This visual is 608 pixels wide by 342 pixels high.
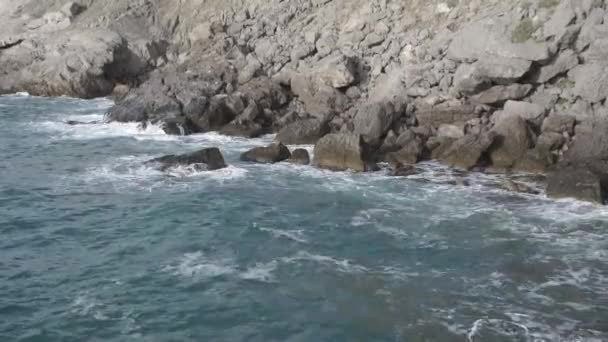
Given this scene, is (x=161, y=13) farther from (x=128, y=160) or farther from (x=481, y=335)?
(x=481, y=335)

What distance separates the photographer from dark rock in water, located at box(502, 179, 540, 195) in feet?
69.0

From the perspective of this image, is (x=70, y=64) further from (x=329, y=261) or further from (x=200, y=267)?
(x=329, y=261)

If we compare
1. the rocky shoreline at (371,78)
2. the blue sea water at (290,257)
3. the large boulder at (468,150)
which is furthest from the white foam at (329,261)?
the large boulder at (468,150)

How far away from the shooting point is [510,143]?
23.8 m

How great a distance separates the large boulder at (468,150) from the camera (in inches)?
926

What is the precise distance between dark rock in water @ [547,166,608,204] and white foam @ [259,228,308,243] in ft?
25.5

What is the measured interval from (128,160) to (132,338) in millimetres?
14365

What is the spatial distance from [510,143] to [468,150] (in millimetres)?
1441

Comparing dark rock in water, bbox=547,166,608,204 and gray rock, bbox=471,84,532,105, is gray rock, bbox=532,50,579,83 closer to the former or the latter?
gray rock, bbox=471,84,532,105

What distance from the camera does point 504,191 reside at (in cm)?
2114

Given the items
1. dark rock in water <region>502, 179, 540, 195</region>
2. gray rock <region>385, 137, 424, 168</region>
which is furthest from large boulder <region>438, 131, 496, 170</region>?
dark rock in water <region>502, 179, 540, 195</region>

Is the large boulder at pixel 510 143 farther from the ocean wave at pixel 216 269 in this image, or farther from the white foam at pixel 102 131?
the white foam at pixel 102 131

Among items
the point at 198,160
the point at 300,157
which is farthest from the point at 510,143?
the point at 198,160

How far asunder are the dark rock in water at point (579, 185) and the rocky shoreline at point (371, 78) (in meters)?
0.04
